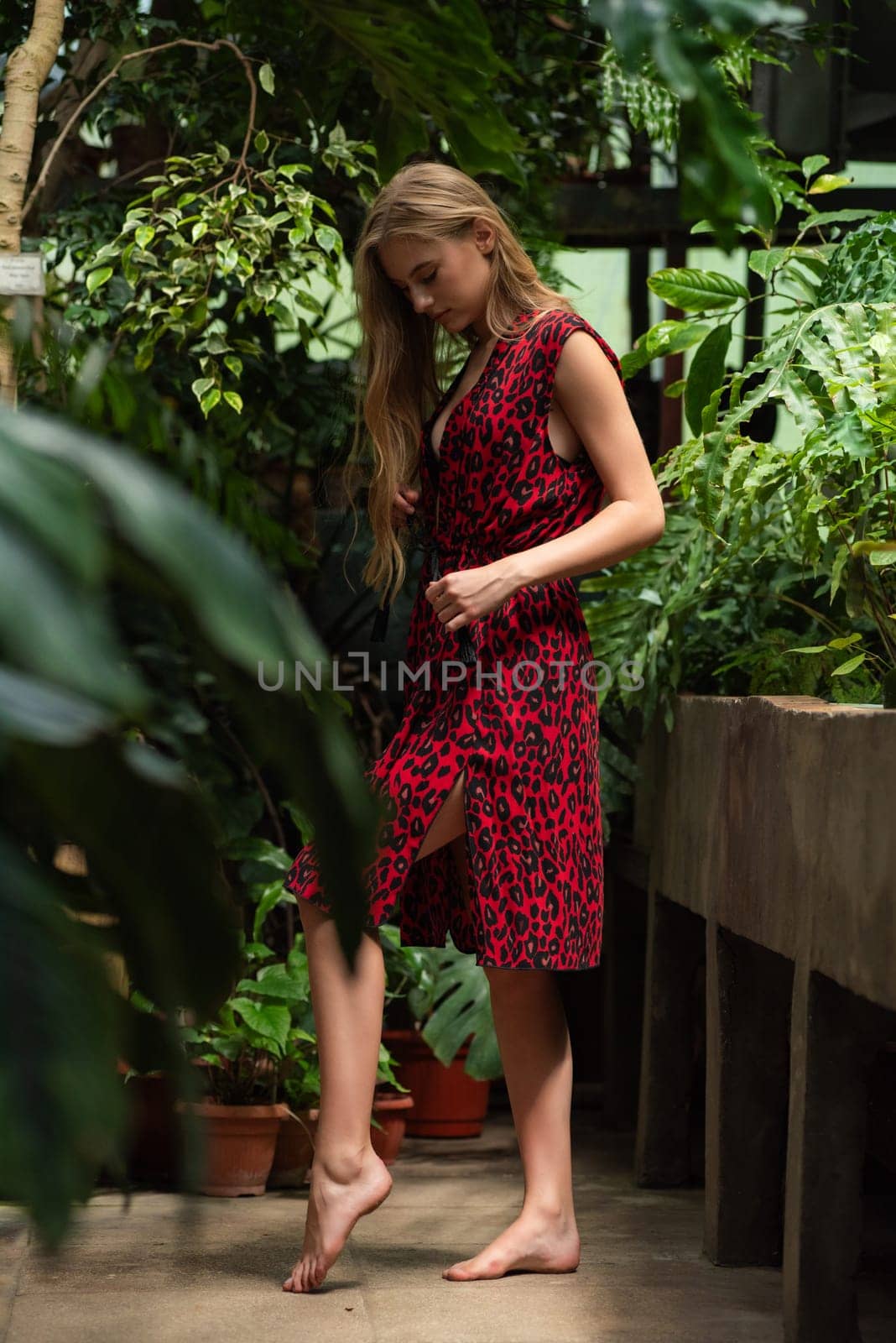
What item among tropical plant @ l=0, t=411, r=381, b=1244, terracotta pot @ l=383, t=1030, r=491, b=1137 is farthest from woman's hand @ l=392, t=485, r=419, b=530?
tropical plant @ l=0, t=411, r=381, b=1244

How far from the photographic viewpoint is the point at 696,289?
241 centimetres

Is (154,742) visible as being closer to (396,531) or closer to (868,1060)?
(868,1060)

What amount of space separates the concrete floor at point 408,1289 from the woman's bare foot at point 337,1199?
0.22 ft

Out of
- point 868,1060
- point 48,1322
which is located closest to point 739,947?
point 868,1060

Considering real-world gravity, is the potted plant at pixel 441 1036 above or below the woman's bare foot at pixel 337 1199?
below

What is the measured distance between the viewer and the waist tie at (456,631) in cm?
196

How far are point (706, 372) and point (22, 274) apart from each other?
1.00 metres

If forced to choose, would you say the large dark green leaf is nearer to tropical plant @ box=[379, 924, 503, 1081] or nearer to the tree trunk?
the tree trunk

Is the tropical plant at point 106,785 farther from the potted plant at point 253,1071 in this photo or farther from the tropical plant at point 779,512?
the potted plant at point 253,1071

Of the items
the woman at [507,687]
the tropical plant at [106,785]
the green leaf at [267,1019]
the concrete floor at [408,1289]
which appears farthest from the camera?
the green leaf at [267,1019]

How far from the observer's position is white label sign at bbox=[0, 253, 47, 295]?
2.07 meters

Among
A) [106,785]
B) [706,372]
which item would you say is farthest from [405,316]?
[106,785]

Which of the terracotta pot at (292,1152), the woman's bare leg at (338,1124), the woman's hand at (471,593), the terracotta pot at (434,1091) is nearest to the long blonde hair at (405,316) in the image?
the woman's hand at (471,593)

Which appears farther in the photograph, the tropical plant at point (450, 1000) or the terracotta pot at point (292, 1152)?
the tropical plant at point (450, 1000)
